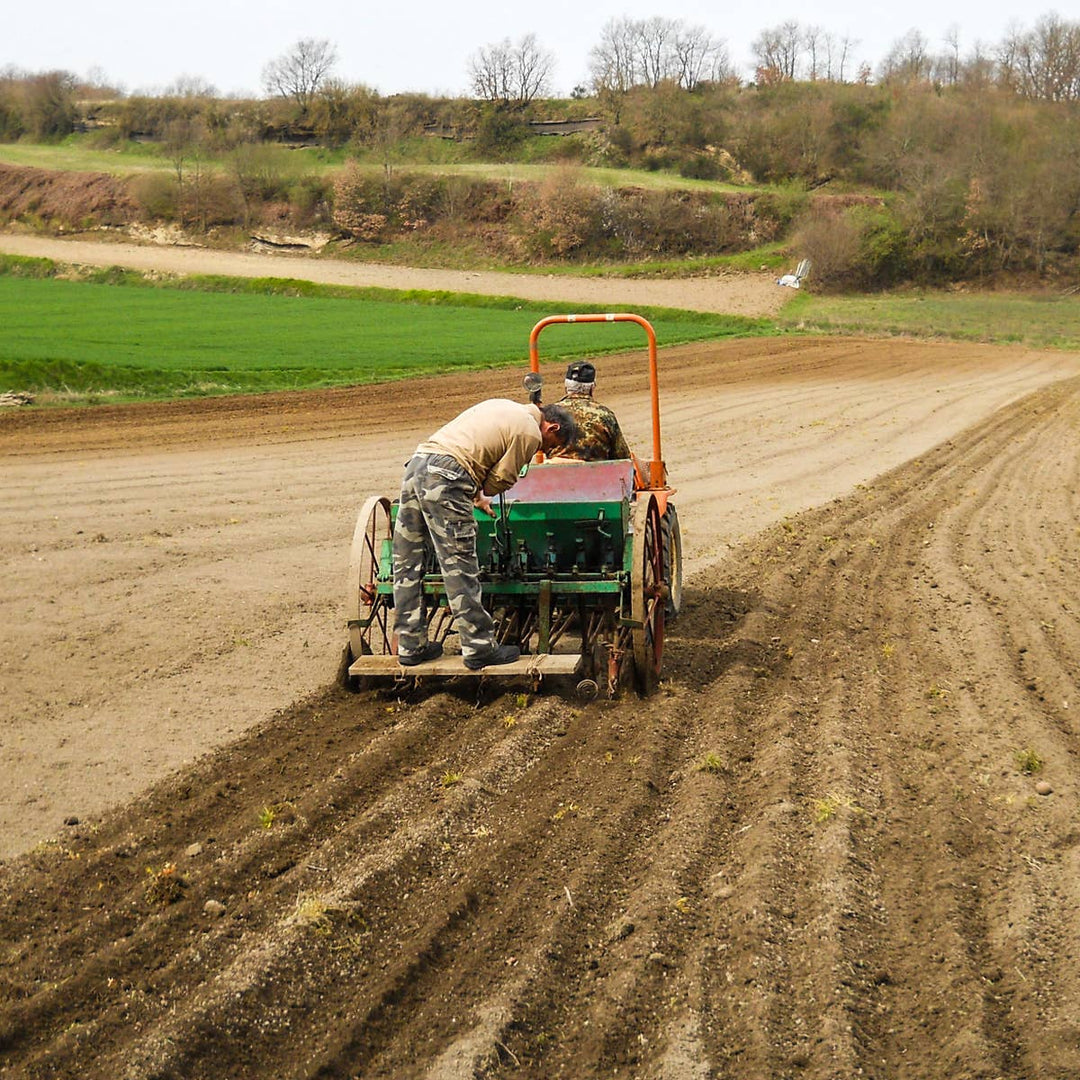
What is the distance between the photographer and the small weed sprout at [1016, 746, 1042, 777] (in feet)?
20.3

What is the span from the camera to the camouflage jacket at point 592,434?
8345 mm

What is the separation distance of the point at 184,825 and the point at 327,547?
6.04 meters

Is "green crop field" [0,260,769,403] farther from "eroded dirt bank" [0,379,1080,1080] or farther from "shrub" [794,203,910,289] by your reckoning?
"eroded dirt bank" [0,379,1080,1080]

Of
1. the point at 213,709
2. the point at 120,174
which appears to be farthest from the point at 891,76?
the point at 213,709

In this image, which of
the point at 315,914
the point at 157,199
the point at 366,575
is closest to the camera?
the point at 315,914

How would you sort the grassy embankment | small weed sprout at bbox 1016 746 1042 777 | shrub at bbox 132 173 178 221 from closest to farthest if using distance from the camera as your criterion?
small weed sprout at bbox 1016 746 1042 777, the grassy embankment, shrub at bbox 132 173 178 221

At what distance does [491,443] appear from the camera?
22.3 ft

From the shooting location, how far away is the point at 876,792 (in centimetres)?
590

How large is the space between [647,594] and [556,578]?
0.55m

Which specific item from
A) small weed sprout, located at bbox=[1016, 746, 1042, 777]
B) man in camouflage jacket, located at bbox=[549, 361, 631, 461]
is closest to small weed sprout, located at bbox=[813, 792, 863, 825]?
small weed sprout, located at bbox=[1016, 746, 1042, 777]

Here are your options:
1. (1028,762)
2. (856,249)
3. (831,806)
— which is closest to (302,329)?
(856,249)

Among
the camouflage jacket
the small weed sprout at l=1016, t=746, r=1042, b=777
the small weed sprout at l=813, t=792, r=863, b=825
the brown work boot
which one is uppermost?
the camouflage jacket

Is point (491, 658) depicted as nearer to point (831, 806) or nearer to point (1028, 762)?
point (831, 806)

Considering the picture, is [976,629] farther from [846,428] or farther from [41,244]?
[41,244]
